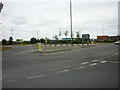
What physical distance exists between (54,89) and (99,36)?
124305 mm

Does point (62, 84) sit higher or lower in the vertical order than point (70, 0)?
lower

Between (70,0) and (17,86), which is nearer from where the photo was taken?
(17,86)

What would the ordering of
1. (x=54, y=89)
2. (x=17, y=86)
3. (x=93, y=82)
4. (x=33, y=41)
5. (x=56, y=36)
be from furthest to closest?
(x=56, y=36) < (x=33, y=41) < (x=93, y=82) < (x=17, y=86) < (x=54, y=89)

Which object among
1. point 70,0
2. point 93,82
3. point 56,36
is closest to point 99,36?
point 56,36

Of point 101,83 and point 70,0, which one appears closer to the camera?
point 101,83

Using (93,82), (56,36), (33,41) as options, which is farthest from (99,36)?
(93,82)

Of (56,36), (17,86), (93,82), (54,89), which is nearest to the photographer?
(54,89)

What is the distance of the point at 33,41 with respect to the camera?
335 ft

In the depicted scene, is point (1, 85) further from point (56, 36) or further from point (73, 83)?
point (56, 36)

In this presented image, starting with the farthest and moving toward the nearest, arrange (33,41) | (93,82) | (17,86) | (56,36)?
(56,36), (33,41), (93,82), (17,86)

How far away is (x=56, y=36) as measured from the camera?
120250 millimetres

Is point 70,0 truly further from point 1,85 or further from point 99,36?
point 99,36

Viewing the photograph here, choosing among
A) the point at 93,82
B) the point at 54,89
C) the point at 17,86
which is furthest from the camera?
the point at 93,82

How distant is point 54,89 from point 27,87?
90 cm
